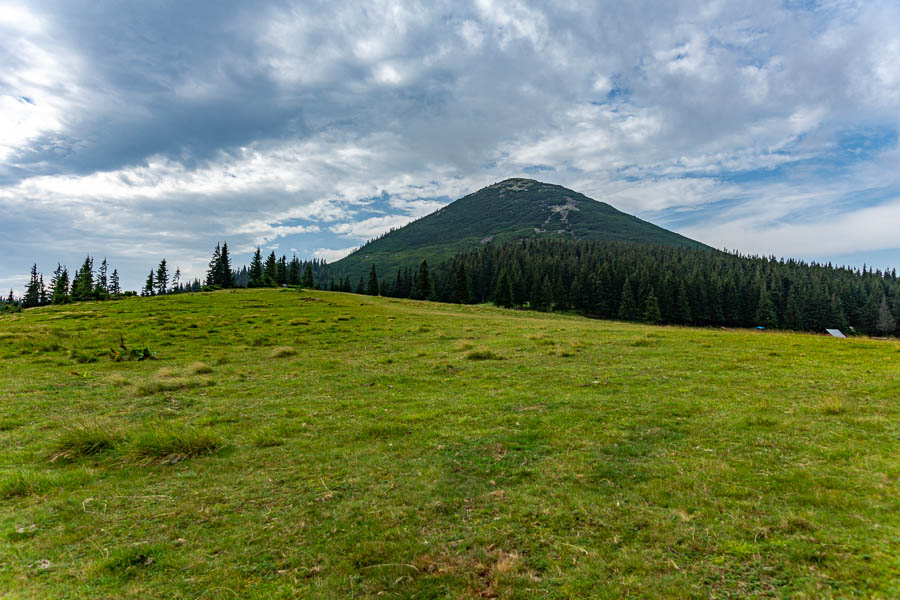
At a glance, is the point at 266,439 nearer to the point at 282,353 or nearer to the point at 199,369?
the point at 199,369

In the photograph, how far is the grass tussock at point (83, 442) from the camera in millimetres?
8409

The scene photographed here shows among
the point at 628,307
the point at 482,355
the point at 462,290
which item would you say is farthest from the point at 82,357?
the point at 628,307

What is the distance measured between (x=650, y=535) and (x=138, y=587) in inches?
262

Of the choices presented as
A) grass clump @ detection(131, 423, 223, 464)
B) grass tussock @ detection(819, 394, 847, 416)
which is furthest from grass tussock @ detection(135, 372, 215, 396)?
grass tussock @ detection(819, 394, 847, 416)

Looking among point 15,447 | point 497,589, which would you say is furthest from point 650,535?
point 15,447

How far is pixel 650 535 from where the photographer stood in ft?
17.0

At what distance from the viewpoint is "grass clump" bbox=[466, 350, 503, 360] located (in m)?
20.4

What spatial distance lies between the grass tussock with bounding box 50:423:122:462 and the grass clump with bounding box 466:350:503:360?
14.6 m

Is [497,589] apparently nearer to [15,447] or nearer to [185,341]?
[15,447]

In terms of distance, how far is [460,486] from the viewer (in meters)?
6.94

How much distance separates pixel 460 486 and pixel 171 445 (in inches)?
269

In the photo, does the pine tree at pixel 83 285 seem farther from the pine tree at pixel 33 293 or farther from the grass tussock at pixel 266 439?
the grass tussock at pixel 266 439

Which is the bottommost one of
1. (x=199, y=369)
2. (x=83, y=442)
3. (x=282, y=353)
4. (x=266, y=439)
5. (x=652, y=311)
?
(x=199, y=369)

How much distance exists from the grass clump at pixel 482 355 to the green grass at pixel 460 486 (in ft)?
14.5
